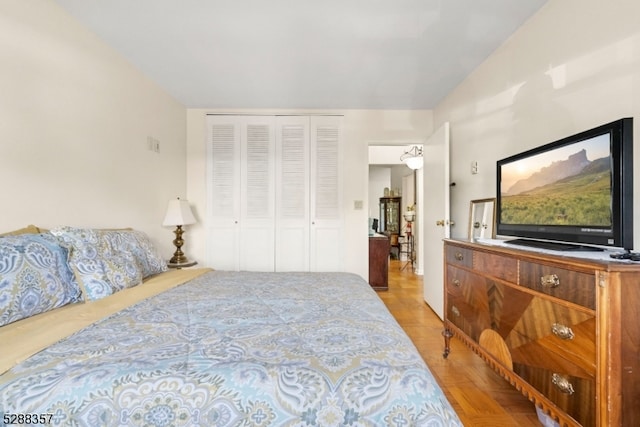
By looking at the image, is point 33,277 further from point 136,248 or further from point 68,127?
point 68,127

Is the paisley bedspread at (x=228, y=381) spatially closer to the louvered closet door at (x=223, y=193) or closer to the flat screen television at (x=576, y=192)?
the flat screen television at (x=576, y=192)

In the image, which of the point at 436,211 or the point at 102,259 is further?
the point at 436,211

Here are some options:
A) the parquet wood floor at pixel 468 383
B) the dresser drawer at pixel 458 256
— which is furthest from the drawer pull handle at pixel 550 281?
the parquet wood floor at pixel 468 383

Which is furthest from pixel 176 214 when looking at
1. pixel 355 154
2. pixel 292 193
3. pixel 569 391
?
pixel 569 391

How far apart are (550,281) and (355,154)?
275 centimetres

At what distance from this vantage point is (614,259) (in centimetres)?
105

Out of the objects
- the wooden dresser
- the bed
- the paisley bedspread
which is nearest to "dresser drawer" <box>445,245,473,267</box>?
the wooden dresser

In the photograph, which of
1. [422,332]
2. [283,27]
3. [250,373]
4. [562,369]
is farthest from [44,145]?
[422,332]

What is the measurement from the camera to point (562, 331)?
111cm

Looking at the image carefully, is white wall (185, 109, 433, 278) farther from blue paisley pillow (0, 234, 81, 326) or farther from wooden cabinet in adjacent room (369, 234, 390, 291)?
blue paisley pillow (0, 234, 81, 326)

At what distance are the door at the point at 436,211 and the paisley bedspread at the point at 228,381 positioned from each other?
2.12m

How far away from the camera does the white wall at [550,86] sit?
1.33 m

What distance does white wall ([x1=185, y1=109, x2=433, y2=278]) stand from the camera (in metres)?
3.66

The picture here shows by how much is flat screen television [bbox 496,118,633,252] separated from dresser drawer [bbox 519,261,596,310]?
0.24 m
